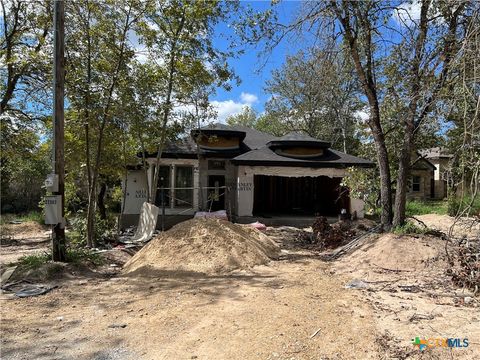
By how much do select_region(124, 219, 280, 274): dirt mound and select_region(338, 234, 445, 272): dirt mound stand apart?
2.11 m

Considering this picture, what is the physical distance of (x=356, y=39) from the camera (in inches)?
405

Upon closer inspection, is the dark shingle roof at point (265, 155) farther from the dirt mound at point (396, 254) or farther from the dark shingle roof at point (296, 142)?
the dirt mound at point (396, 254)

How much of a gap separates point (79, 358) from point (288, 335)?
2.30 meters

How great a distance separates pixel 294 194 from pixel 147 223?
11483 mm

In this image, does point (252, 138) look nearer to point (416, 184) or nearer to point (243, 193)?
point (243, 193)

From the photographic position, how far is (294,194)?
22422 millimetres

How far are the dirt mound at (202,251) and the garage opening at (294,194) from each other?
11.2 meters

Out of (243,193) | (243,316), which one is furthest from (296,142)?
(243,316)

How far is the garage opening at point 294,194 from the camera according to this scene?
21125 millimetres

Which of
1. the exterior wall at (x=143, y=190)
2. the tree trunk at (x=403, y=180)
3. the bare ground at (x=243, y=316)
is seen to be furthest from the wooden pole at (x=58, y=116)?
the exterior wall at (x=143, y=190)

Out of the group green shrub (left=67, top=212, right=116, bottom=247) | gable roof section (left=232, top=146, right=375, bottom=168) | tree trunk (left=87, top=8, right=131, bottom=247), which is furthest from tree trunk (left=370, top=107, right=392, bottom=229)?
green shrub (left=67, top=212, right=116, bottom=247)

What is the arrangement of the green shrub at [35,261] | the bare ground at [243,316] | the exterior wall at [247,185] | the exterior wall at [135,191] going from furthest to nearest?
the exterior wall at [135,191] → the exterior wall at [247,185] → the green shrub at [35,261] → the bare ground at [243,316]

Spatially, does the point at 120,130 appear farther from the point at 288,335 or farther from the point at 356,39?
the point at 288,335

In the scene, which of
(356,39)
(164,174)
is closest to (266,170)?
(164,174)
